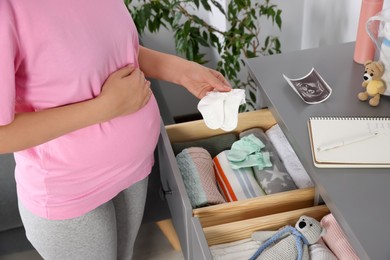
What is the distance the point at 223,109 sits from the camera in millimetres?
967

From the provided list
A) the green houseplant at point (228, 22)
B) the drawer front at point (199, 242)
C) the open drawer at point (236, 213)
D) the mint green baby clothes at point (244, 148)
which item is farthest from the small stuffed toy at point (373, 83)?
the green houseplant at point (228, 22)

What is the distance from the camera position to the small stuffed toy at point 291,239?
98 centimetres

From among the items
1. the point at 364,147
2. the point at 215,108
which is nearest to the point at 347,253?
the point at 364,147

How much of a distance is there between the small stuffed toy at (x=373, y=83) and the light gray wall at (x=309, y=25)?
1.18ft

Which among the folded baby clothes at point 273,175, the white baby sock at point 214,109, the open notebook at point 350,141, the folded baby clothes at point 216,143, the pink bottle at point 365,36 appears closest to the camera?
the open notebook at point 350,141

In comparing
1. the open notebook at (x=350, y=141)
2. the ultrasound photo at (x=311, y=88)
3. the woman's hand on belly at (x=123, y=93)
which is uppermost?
the woman's hand on belly at (x=123, y=93)

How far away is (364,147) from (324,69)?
303 mm

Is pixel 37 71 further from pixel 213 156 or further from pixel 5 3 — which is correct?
pixel 213 156

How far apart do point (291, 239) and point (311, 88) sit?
0.34 meters

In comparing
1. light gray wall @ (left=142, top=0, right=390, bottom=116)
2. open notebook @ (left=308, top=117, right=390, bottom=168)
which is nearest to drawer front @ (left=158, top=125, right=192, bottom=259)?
open notebook @ (left=308, top=117, right=390, bottom=168)

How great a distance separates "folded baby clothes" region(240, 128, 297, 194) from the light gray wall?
50 cm

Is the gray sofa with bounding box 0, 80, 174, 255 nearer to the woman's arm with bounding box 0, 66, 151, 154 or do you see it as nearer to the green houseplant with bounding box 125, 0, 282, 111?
the green houseplant with bounding box 125, 0, 282, 111

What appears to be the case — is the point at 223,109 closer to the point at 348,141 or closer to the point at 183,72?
the point at 183,72

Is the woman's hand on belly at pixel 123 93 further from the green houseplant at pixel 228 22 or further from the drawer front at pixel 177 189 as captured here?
the green houseplant at pixel 228 22
